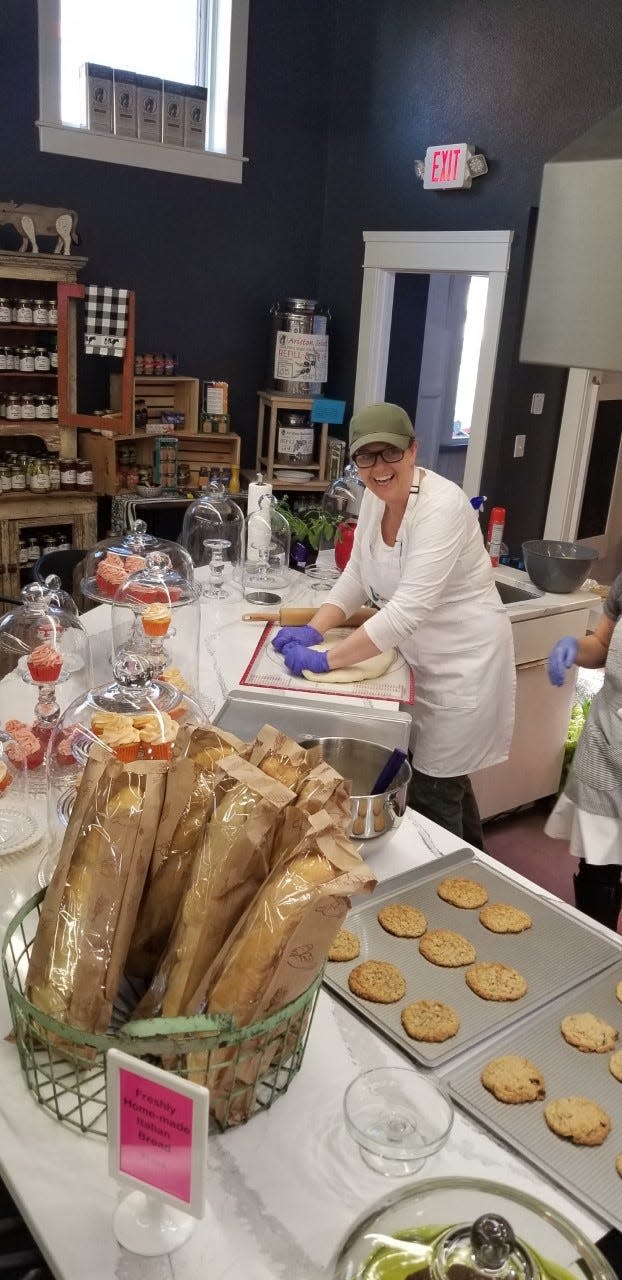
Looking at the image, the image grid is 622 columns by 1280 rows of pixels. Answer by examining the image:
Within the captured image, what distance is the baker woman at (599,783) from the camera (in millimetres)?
2439

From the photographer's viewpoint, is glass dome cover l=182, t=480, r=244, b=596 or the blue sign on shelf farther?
the blue sign on shelf

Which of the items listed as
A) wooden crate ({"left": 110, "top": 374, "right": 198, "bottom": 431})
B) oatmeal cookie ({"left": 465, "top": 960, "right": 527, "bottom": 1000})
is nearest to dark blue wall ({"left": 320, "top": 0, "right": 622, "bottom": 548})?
wooden crate ({"left": 110, "top": 374, "right": 198, "bottom": 431})

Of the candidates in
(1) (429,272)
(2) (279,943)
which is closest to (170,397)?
(1) (429,272)

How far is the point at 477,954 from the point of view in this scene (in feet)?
5.03

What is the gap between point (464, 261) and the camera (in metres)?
5.11

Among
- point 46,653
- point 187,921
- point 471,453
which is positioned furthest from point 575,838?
point 471,453

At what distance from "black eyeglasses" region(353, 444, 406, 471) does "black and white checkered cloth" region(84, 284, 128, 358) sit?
2.92 m

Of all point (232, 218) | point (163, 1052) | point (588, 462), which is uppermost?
point (232, 218)

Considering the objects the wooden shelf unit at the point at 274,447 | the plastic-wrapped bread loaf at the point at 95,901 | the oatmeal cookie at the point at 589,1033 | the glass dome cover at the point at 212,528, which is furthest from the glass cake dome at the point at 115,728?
the wooden shelf unit at the point at 274,447

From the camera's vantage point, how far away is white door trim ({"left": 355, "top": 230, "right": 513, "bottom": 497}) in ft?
16.3

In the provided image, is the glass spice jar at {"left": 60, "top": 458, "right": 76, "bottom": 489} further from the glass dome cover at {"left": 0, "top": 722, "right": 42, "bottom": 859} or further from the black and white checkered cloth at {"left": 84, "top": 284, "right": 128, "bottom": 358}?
the glass dome cover at {"left": 0, "top": 722, "right": 42, "bottom": 859}

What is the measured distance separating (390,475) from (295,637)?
523 mm

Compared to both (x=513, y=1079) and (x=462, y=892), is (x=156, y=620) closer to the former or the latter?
(x=462, y=892)

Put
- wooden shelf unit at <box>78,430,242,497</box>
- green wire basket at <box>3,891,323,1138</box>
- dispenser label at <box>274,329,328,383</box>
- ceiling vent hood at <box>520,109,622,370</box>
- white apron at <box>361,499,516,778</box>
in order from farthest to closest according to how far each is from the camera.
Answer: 1. dispenser label at <box>274,329,328,383</box>
2. wooden shelf unit at <box>78,430,242,497</box>
3. white apron at <box>361,499,516,778</box>
4. green wire basket at <box>3,891,323,1138</box>
5. ceiling vent hood at <box>520,109,622,370</box>
